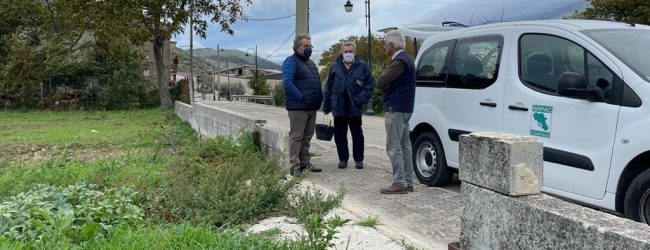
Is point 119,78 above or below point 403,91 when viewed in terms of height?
below

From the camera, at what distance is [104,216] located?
14.6 ft

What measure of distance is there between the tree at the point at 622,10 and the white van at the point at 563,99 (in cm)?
2116

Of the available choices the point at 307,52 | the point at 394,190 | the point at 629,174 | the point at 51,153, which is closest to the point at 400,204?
the point at 394,190

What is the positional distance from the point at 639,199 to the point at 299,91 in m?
3.86

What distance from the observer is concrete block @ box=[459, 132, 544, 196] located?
7.77ft

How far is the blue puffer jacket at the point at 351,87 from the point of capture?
688 cm

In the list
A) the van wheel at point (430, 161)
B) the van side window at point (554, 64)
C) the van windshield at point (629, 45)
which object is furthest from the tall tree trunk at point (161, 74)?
the van windshield at point (629, 45)

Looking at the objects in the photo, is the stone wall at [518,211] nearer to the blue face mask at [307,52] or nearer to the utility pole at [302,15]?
the blue face mask at [307,52]

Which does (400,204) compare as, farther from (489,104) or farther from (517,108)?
(517,108)

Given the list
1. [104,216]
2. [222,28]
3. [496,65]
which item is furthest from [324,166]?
[222,28]

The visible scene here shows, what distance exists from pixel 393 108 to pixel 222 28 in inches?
956

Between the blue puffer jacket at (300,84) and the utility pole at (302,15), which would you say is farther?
the utility pole at (302,15)

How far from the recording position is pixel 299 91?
663cm

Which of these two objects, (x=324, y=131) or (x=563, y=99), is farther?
Answer: (x=324, y=131)
